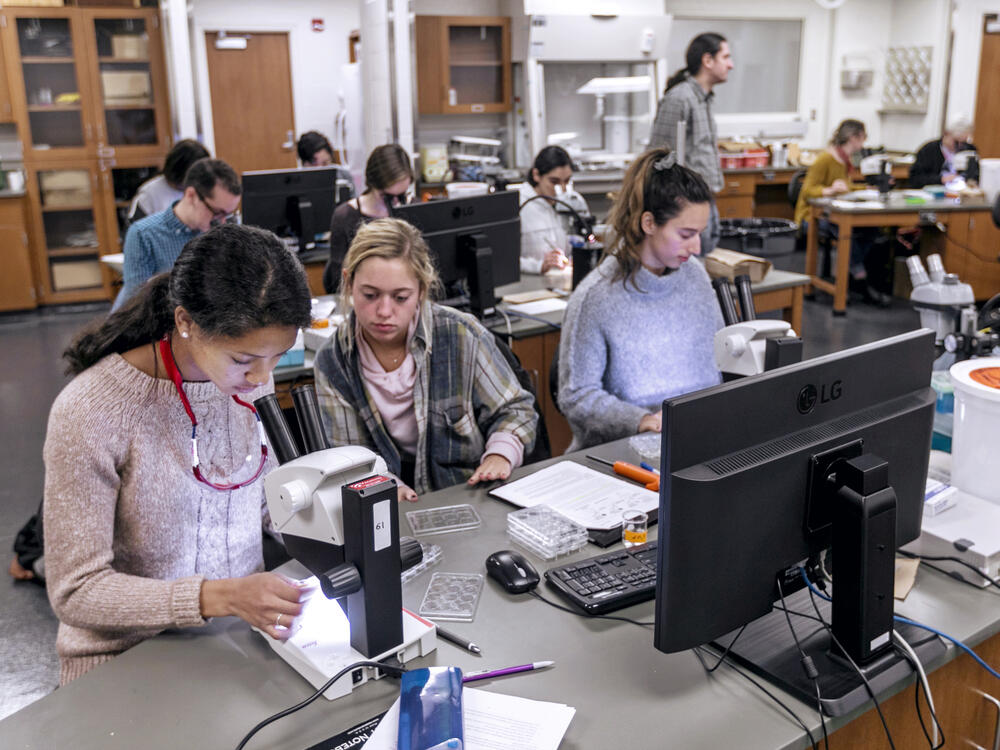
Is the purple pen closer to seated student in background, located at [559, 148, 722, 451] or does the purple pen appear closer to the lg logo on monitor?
the lg logo on monitor

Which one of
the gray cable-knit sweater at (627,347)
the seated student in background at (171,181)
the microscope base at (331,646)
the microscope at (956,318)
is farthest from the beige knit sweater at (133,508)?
the seated student in background at (171,181)

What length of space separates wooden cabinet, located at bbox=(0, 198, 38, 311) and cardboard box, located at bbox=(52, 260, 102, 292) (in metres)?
0.23

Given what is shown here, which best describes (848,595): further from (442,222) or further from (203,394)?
(442,222)

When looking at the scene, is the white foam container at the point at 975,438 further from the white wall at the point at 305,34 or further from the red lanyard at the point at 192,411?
the white wall at the point at 305,34

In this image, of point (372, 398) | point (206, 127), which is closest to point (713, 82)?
point (372, 398)

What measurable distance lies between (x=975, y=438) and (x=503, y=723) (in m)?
1.05

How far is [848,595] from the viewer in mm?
1165

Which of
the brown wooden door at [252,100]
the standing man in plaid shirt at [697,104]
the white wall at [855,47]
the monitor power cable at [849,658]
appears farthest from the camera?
the white wall at [855,47]

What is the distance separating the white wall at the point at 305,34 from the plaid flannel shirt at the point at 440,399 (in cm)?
553

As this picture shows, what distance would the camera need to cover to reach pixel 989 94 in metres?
8.23

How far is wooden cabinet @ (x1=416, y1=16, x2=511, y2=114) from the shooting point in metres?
6.69

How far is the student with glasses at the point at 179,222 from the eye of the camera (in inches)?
125

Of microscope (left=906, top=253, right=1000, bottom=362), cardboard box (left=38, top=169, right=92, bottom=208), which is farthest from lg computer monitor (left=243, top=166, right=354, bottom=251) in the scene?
cardboard box (left=38, top=169, right=92, bottom=208)

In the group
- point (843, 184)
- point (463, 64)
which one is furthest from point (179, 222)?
point (843, 184)
